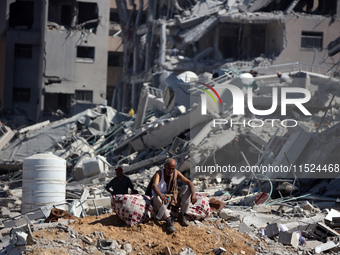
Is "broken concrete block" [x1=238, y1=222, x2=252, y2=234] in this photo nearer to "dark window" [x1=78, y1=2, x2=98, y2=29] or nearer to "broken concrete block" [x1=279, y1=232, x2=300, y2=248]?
"broken concrete block" [x1=279, y1=232, x2=300, y2=248]

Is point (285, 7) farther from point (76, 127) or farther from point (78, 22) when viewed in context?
point (76, 127)

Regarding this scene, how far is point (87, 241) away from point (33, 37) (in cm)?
3268

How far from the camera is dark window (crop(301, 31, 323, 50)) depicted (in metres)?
34.4

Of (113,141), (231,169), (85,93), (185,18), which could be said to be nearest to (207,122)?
(231,169)

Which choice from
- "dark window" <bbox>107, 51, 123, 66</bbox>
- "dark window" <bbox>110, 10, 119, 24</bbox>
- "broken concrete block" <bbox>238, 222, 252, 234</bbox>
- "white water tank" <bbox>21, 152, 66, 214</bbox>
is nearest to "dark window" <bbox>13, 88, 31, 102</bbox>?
"dark window" <bbox>107, 51, 123, 66</bbox>

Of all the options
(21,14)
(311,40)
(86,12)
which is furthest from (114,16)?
(311,40)

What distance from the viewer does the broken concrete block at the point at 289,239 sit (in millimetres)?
8969

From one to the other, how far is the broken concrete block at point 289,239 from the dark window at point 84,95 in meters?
29.8

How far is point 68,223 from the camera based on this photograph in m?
8.31

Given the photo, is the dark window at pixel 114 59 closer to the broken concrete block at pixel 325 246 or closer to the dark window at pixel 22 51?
the dark window at pixel 22 51

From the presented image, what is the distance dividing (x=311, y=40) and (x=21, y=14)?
18562mm

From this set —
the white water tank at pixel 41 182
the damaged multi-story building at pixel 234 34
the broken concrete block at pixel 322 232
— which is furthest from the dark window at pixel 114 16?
the broken concrete block at pixel 322 232

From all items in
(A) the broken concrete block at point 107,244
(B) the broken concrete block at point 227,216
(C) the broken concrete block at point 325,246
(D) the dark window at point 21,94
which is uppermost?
(A) the broken concrete block at point 107,244

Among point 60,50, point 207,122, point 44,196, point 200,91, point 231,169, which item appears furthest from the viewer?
point 60,50
